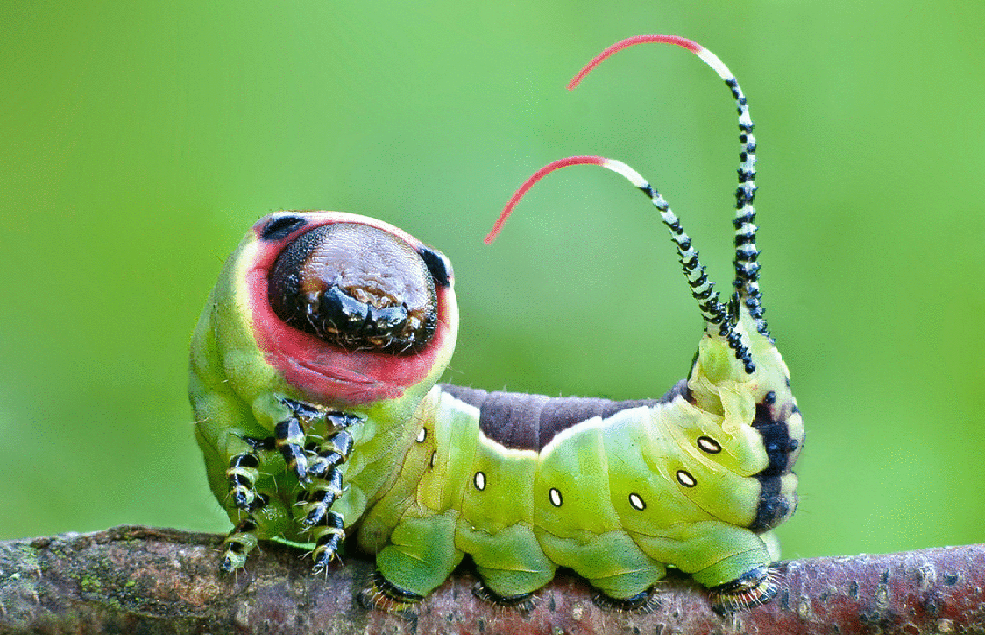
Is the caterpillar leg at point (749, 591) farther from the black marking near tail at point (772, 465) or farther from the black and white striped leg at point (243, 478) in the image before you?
the black and white striped leg at point (243, 478)

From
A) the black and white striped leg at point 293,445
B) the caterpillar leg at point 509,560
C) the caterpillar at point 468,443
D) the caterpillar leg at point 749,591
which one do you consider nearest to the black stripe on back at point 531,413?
the caterpillar at point 468,443

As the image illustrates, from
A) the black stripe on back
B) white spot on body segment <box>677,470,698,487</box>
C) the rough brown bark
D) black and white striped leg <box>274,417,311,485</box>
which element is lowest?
the rough brown bark

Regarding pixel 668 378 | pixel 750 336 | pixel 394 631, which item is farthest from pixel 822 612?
pixel 668 378

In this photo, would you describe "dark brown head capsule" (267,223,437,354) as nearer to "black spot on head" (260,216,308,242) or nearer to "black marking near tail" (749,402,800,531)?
"black spot on head" (260,216,308,242)

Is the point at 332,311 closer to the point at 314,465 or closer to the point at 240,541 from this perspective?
the point at 314,465

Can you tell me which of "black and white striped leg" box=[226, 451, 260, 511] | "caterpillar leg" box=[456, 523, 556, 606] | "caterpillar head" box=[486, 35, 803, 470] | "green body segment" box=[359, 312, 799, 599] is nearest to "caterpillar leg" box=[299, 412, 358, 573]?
"black and white striped leg" box=[226, 451, 260, 511]

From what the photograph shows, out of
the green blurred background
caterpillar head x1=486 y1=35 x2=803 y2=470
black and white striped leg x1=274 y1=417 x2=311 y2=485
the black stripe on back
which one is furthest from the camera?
the green blurred background

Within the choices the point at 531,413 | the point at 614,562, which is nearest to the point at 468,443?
the point at 531,413

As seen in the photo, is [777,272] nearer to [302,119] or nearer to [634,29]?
[634,29]
